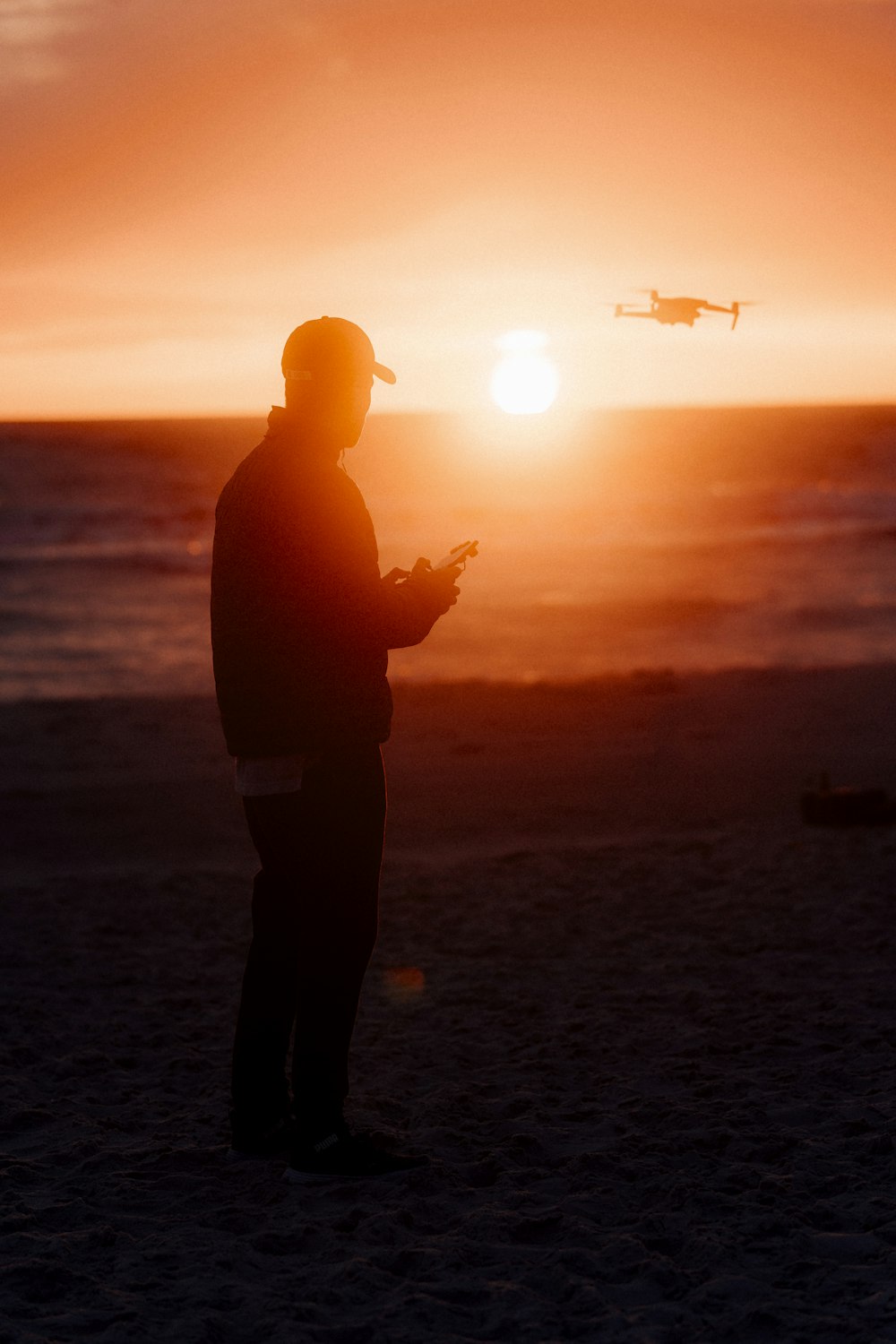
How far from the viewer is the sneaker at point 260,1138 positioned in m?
4.15

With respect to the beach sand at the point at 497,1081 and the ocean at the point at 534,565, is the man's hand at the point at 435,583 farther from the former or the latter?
the ocean at the point at 534,565

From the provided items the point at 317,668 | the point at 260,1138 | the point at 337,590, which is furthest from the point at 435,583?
the point at 260,1138

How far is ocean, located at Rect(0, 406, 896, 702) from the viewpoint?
18078 mm

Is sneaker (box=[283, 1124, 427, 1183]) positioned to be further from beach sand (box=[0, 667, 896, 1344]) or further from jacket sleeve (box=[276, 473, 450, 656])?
jacket sleeve (box=[276, 473, 450, 656])

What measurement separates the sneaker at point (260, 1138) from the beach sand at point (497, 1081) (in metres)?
0.08

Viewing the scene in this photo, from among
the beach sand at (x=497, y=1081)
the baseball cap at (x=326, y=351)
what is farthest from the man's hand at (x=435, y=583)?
the beach sand at (x=497, y=1081)

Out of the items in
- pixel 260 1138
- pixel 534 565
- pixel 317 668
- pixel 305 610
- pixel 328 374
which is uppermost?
pixel 534 565

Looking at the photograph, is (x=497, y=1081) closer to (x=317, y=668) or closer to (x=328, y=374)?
(x=317, y=668)

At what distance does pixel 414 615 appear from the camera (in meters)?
3.68

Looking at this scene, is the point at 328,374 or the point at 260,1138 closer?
the point at 328,374

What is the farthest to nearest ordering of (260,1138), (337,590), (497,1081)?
(497,1081)
(260,1138)
(337,590)

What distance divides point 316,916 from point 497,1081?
4.30 ft

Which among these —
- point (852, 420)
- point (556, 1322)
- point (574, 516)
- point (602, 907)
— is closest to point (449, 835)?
point (602, 907)

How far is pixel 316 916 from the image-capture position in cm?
384
